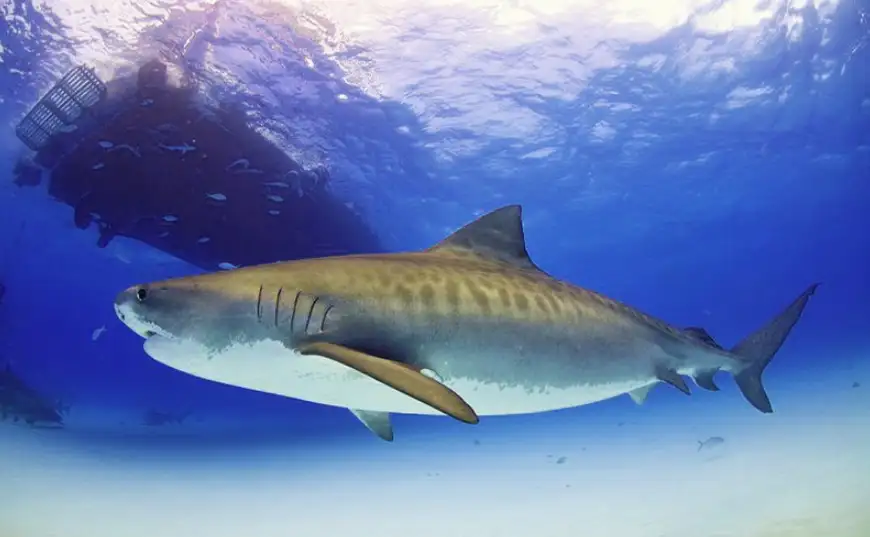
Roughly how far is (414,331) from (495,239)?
1.45m

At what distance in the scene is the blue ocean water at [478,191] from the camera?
39.6 ft

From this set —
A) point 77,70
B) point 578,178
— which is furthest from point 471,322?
point 578,178

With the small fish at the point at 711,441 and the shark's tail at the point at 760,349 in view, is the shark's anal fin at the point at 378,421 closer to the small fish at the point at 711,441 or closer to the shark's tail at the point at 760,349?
the shark's tail at the point at 760,349

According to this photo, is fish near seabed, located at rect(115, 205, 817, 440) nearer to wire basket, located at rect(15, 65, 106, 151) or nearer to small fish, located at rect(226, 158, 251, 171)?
small fish, located at rect(226, 158, 251, 171)

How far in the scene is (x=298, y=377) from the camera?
3.10 metres

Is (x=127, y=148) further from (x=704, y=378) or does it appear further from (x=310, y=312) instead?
(x=704, y=378)

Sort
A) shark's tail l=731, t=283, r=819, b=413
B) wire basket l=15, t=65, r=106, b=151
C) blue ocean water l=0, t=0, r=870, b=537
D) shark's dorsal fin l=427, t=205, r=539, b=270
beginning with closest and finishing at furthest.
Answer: shark's dorsal fin l=427, t=205, r=539, b=270 < shark's tail l=731, t=283, r=819, b=413 < blue ocean water l=0, t=0, r=870, b=537 < wire basket l=15, t=65, r=106, b=151

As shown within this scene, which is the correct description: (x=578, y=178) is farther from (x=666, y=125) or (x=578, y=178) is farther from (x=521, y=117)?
(x=521, y=117)

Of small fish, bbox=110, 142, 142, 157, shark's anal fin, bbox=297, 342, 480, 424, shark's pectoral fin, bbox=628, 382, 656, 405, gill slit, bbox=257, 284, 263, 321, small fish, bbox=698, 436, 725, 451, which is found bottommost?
shark's anal fin, bbox=297, 342, 480, 424

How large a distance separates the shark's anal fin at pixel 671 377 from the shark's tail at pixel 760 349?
4.47 ft

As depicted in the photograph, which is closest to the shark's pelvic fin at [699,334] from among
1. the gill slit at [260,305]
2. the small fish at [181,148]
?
the gill slit at [260,305]

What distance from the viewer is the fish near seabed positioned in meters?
2.81

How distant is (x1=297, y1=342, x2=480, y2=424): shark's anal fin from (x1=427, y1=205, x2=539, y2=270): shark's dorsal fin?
172 centimetres

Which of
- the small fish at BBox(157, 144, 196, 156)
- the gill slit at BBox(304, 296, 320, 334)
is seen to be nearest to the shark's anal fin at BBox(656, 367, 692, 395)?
the gill slit at BBox(304, 296, 320, 334)
